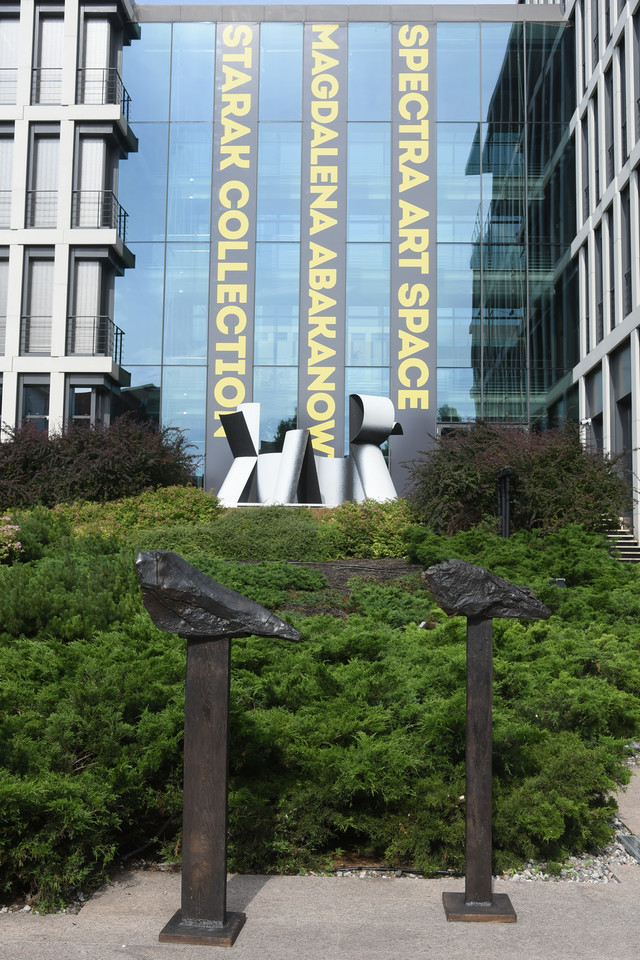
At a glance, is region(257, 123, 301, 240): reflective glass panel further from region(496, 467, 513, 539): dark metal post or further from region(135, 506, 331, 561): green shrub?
region(496, 467, 513, 539): dark metal post

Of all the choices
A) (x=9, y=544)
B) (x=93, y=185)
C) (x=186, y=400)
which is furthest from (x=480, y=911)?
(x=93, y=185)

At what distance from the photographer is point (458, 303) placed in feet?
88.5

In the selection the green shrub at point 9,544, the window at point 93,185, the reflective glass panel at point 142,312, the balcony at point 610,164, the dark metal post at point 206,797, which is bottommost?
the dark metal post at point 206,797

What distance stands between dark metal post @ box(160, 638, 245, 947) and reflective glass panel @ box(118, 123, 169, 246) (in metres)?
26.0

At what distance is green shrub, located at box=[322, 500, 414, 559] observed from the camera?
15.8 m

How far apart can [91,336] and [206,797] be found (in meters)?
24.8

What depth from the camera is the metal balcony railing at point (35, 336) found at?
26234 millimetres

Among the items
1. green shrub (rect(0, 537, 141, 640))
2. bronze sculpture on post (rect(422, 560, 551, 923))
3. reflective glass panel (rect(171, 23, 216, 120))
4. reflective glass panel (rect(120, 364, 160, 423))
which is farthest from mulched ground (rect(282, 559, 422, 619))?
reflective glass panel (rect(171, 23, 216, 120))

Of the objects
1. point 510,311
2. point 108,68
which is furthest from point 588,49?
point 108,68

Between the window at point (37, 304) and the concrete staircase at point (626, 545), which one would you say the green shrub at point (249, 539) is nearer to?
the concrete staircase at point (626, 545)

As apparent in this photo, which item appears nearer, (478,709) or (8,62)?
(478,709)

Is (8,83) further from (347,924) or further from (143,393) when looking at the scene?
(347,924)

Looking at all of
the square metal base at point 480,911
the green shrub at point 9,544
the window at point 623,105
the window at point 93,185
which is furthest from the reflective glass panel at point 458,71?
the square metal base at point 480,911

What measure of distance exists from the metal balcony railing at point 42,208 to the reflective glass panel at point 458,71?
12318mm
